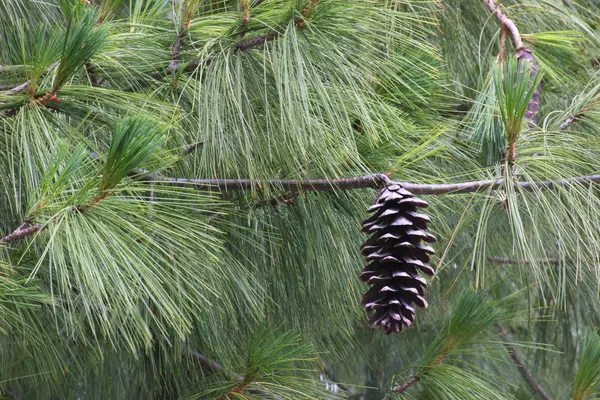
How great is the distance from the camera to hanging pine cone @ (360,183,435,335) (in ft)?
3.26

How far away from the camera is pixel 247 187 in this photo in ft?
3.88

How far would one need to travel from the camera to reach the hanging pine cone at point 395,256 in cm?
99

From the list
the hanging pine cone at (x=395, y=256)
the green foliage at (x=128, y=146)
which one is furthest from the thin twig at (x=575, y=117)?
the green foliage at (x=128, y=146)

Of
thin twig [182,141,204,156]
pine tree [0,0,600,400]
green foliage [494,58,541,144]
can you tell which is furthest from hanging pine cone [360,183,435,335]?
thin twig [182,141,204,156]

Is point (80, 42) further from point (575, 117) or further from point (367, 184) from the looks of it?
point (575, 117)

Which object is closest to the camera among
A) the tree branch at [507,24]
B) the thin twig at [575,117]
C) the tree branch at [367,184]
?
the tree branch at [367,184]

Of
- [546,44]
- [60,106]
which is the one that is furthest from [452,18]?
[60,106]

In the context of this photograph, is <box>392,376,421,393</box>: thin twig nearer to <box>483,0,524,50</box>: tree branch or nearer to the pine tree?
the pine tree

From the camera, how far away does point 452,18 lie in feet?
5.76

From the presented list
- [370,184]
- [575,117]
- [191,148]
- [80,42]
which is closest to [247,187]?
[191,148]

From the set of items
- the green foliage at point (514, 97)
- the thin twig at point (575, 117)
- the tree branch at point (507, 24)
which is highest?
the tree branch at point (507, 24)

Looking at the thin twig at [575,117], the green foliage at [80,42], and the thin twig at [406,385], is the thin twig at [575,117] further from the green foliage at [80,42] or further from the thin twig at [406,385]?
the green foliage at [80,42]

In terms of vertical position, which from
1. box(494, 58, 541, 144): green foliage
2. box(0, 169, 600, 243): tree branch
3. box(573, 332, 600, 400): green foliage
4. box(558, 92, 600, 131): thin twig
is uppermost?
box(558, 92, 600, 131): thin twig

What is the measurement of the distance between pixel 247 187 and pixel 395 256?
273 mm
